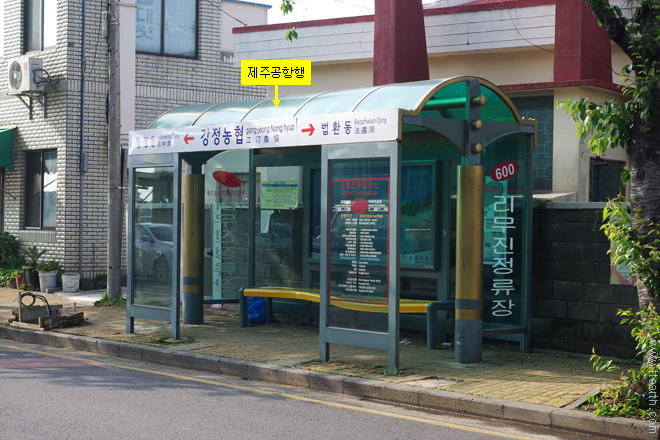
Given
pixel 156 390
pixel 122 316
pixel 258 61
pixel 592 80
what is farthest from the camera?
pixel 258 61

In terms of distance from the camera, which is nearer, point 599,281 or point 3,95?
point 599,281

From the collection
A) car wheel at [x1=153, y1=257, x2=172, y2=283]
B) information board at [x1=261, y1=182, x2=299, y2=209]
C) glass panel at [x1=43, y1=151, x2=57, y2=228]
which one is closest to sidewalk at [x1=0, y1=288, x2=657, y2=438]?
car wheel at [x1=153, y1=257, x2=172, y2=283]

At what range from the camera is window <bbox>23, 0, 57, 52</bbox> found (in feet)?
60.4

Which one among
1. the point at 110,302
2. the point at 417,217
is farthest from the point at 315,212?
the point at 110,302

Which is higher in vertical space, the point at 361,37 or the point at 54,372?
the point at 361,37

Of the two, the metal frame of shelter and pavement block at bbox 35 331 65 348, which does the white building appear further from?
the metal frame of shelter

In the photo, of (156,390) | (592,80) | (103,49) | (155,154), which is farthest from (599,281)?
(103,49)

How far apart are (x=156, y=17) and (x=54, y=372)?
12154mm

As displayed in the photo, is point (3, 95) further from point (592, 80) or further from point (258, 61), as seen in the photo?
point (592, 80)

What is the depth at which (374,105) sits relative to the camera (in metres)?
9.25

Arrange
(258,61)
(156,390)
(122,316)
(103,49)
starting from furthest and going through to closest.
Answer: (103,49), (258,61), (122,316), (156,390)

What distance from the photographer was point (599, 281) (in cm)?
964

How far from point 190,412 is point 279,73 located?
28.1 ft

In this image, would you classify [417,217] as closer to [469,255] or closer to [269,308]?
[469,255]
